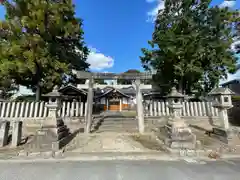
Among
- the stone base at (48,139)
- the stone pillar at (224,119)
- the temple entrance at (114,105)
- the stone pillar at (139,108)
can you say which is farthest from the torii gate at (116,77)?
the temple entrance at (114,105)

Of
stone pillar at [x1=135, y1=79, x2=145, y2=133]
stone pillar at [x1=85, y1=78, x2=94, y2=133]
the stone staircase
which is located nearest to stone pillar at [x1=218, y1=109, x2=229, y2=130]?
stone pillar at [x1=135, y1=79, x2=145, y2=133]

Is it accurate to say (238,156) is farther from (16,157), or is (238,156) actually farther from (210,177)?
(16,157)

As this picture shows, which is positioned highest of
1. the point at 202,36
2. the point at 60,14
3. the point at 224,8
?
the point at 224,8

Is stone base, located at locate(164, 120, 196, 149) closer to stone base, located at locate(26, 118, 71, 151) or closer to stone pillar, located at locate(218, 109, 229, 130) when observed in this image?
stone pillar, located at locate(218, 109, 229, 130)

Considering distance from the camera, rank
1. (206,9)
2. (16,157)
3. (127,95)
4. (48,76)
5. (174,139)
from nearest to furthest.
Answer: (16,157)
(174,139)
(48,76)
(206,9)
(127,95)

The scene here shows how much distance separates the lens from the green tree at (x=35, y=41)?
7.02 meters

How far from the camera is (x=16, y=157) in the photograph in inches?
115

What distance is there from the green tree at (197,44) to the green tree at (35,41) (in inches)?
293

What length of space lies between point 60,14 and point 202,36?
10382 mm

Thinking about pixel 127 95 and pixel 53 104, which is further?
pixel 127 95

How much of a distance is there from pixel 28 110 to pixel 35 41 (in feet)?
13.1

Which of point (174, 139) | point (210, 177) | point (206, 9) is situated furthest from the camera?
point (206, 9)

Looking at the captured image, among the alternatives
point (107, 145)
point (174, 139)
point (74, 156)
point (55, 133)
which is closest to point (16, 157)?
point (55, 133)

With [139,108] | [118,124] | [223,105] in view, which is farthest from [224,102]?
[118,124]
